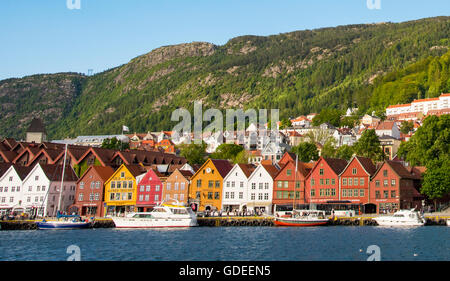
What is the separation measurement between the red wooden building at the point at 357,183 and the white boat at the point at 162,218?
110ft

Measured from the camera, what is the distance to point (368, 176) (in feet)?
319

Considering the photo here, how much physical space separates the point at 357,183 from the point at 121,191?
50372 millimetres

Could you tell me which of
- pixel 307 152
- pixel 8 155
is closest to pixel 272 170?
pixel 307 152

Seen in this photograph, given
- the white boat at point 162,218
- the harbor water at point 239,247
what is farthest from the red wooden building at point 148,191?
the harbor water at point 239,247

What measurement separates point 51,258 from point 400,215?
185ft

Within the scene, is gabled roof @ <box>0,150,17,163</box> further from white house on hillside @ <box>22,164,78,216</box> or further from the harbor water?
the harbor water

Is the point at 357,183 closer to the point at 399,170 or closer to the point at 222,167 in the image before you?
the point at 399,170

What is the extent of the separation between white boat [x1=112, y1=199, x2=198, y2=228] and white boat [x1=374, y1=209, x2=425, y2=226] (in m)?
30.8

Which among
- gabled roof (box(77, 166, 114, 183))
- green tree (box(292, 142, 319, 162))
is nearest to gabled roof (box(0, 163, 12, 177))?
gabled roof (box(77, 166, 114, 183))

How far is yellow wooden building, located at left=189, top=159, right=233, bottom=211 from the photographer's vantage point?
344ft

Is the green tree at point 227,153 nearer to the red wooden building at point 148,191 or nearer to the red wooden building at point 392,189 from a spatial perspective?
the red wooden building at point 148,191

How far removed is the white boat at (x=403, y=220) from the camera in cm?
7838

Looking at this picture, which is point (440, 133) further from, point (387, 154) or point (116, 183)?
point (116, 183)

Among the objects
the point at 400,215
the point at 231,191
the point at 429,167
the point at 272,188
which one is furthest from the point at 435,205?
the point at 231,191
